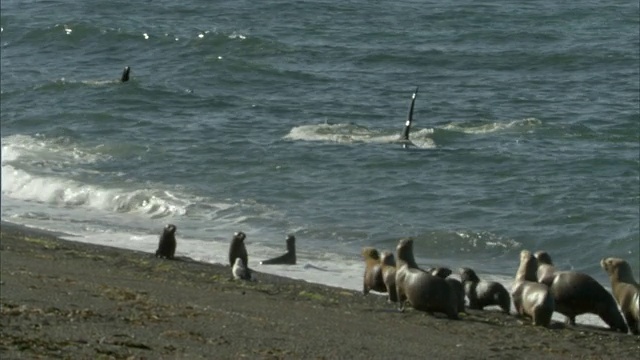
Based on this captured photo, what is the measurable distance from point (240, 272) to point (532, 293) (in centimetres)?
316

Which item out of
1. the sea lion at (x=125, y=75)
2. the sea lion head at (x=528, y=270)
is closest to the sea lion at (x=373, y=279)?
the sea lion head at (x=528, y=270)

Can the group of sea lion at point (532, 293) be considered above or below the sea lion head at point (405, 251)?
below

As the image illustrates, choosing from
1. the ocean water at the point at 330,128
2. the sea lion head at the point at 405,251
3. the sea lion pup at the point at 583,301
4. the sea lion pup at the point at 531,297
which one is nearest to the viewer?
the sea lion pup at the point at 531,297

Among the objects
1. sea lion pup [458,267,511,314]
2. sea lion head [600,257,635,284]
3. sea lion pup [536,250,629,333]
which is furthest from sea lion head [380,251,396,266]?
sea lion head [600,257,635,284]

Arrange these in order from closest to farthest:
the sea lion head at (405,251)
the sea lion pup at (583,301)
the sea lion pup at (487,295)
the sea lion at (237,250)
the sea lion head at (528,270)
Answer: the sea lion pup at (583,301)
the sea lion pup at (487,295)
the sea lion head at (528,270)
the sea lion head at (405,251)
the sea lion at (237,250)

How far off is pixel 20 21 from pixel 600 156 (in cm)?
2367

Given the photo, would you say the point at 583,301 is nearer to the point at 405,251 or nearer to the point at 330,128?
the point at 405,251

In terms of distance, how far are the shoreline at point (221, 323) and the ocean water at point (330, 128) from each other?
7.89ft

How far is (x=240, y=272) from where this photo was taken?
1462 centimetres

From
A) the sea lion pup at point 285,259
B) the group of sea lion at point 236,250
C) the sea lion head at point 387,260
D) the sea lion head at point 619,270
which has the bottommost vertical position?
the sea lion pup at point 285,259

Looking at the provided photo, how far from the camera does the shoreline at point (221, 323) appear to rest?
31.0ft

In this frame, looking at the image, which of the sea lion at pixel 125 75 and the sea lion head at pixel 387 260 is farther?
the sea lion at pixel 125 75

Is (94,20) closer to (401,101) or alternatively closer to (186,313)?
(401,101)

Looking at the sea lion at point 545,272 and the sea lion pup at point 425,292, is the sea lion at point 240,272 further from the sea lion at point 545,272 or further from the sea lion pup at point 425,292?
the sea lion at point 545,272
